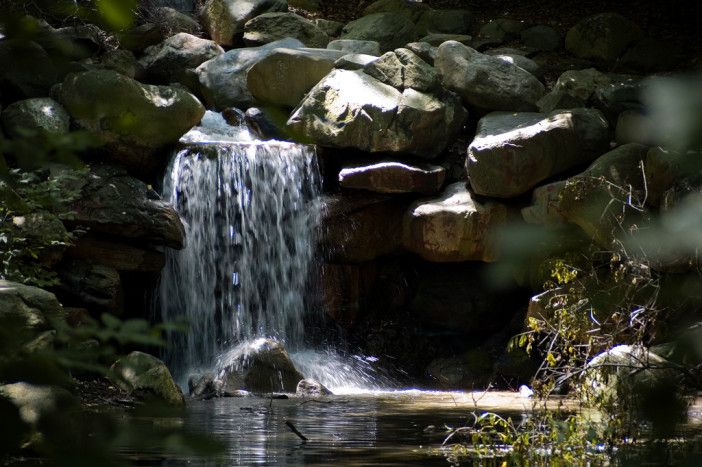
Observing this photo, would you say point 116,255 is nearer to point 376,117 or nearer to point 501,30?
point 376,117

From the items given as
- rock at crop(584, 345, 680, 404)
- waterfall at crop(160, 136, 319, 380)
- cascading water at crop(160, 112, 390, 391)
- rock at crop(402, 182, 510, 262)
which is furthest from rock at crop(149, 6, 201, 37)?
rock at crop(584, 345, 680, 404)

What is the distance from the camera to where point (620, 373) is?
186 inches

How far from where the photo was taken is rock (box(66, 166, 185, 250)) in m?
10.4

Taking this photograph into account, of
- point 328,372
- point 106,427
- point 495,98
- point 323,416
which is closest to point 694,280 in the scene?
point 106,427

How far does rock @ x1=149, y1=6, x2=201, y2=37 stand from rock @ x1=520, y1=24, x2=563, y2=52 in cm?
583

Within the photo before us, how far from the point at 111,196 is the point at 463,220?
13.6 feet

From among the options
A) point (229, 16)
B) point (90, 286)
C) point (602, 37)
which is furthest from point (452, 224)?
point (229, 16)

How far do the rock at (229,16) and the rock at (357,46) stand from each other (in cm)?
213

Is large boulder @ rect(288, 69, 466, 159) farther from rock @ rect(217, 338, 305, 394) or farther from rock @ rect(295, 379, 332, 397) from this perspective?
rock @ rect(295, 379, 332, 397)

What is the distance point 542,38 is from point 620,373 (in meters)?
12.0

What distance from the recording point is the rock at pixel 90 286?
10.1 metres

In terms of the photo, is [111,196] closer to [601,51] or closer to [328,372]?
[328,372]

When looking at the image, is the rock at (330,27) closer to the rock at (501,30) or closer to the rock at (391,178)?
the rock at (501,30)

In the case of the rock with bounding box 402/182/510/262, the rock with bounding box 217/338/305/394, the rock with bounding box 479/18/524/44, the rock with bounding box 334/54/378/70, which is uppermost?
the rock with bounding box 479/18/524/44
